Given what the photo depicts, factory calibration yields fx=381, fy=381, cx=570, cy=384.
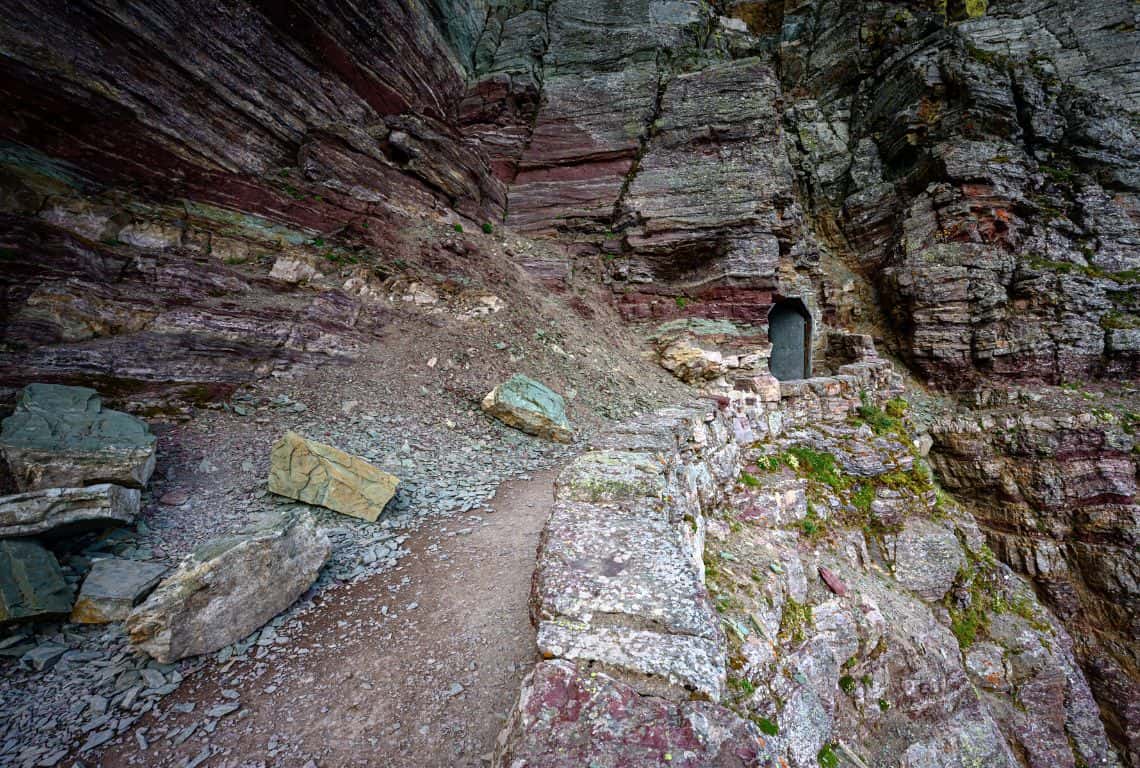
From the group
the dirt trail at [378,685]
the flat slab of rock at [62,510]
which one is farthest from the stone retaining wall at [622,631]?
the flat slab of rock at [62,510]

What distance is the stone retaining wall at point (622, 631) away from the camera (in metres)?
1.53

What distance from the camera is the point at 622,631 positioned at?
1.99 metres

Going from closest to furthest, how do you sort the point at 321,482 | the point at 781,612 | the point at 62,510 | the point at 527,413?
the point at 62,510 < the point at 321,482 < the point at 781,612 < the point at 527,413

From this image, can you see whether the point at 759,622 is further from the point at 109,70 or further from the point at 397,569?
the point at 109,70

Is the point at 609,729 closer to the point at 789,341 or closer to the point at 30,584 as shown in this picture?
the point at 30,584

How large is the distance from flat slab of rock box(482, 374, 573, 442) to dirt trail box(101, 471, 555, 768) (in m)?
3.66

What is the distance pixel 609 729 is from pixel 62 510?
15.0 feet

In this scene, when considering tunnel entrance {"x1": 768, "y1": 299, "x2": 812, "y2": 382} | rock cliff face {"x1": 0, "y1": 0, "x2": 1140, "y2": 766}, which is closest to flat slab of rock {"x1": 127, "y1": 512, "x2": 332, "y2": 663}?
rock cliff face {"x1": 0, "y1": 0, "x2": 1140, "y2": 766}

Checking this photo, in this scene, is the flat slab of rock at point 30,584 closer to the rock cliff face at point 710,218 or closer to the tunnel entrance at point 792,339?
the rock cliff face at point 710,218

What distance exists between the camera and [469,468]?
594 centimetres

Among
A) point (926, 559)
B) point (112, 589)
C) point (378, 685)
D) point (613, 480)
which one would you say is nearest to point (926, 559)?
point (926, 559)

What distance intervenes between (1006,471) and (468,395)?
60.3 ft

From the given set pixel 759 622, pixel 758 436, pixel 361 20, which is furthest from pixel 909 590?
pixel 361 20

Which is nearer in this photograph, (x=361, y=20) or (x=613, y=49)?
(x=361, y=20)
